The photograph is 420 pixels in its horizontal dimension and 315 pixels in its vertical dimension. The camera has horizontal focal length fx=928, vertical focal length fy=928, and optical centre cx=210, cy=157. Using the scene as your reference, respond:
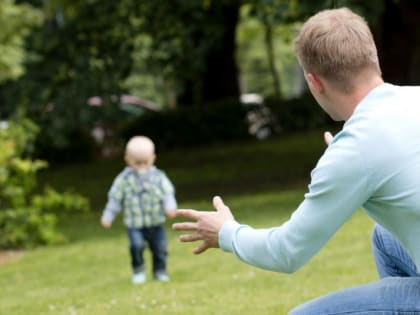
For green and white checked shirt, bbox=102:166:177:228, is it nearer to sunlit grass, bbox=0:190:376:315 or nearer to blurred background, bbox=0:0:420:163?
sunlit grass, bbox=0:190:376:315

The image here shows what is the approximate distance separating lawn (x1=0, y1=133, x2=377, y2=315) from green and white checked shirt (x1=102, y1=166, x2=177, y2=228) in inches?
24.1

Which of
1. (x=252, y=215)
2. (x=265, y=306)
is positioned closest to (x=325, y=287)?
(x=265, y=306)

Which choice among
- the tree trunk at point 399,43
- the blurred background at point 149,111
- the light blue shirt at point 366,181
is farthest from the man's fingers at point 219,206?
the tree trunk at point 399,43

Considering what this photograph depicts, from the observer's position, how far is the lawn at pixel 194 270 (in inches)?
278

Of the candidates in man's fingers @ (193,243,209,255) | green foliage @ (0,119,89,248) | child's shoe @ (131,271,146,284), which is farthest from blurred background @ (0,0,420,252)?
child's shoe @ (131,271,146,284)

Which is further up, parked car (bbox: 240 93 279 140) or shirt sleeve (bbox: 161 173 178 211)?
shirt sleeve (bbox: 161 173 178 211)

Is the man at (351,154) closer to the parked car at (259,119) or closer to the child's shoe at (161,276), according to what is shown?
the child's shoe at (161,276)

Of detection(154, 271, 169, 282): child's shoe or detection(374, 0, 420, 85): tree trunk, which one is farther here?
detection(374, 0, 420, 85): tree trunk

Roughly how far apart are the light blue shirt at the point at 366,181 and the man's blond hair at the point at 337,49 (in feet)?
0.39

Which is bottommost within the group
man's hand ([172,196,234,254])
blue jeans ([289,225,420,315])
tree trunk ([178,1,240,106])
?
tree trunk ([178,1,240,106])

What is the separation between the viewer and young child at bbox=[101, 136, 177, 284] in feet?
26.9

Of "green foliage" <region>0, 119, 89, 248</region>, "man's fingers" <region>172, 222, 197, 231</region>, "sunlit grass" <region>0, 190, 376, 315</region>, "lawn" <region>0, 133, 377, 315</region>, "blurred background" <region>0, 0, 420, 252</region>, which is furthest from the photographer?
"blurred background" <region>0, 0, 420, 252</region>

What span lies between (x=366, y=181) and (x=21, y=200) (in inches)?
410

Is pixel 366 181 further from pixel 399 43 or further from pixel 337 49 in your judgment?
pixel 399 43
